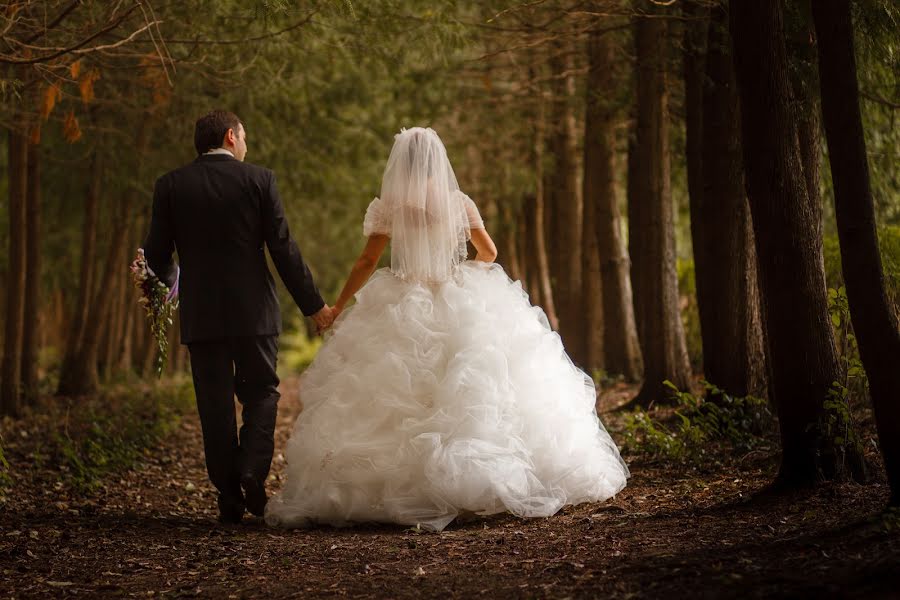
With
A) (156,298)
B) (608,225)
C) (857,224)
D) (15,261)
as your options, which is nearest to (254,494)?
(156,298)

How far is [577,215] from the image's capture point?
641 inches

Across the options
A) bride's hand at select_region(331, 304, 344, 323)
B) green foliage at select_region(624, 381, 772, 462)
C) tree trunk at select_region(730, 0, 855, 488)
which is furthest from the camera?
green foliage at select_region(624, 381, 772, 462)

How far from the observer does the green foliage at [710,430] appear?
7.64 meters

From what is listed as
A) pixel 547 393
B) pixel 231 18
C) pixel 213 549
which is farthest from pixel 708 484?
pixel 231 18

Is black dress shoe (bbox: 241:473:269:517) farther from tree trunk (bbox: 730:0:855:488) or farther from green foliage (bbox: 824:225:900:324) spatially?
green foliage (bbox: 824:225:900:324)

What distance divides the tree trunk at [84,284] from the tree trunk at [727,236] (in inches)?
355

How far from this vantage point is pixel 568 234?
16453 millimetres

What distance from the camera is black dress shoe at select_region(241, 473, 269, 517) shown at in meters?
6.35

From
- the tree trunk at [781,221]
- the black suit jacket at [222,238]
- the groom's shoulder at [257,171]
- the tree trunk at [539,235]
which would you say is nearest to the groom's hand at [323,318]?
the black suit jacket at [222,238]

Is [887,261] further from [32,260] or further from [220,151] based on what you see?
[32,260]

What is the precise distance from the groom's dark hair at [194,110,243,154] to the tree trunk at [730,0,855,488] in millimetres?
3220

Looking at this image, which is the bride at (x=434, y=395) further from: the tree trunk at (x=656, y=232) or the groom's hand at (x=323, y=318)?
the tree trunk at (x=656, y=232)

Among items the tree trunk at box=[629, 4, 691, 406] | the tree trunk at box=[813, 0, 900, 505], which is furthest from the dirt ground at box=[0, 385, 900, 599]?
the tree trunk at box=[629, 4, 691, 406]

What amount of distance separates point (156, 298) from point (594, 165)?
797cm
